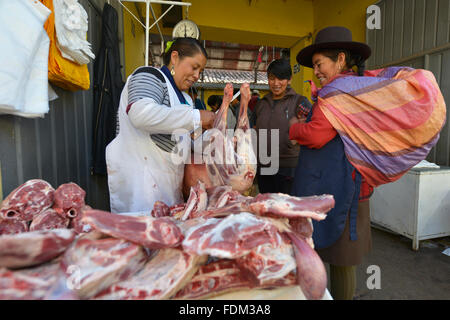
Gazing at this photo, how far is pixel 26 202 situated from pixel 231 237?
0.84 meters

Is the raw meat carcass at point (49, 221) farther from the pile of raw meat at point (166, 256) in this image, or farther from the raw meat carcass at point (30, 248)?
the raw meat carcass at point (30, 248)

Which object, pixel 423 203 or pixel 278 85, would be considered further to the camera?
pixel 423 203

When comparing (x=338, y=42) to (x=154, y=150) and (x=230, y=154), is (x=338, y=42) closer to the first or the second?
(x=230, y=154)

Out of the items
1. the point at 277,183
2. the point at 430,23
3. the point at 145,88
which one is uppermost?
the point at 430,23

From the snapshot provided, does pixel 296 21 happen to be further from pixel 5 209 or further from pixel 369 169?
pixel 5 209

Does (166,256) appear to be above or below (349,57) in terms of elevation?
below

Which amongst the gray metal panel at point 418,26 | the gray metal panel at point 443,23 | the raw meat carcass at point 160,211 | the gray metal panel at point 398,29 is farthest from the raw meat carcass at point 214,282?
the gray metal panel at point 398,29

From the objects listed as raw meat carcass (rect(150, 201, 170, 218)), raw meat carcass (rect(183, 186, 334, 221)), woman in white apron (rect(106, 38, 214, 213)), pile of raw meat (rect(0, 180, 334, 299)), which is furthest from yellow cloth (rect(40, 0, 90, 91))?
raw meat carcass (rect(183, 186, 334, 221))

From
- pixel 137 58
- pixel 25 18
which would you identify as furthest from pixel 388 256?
pixel 137 58

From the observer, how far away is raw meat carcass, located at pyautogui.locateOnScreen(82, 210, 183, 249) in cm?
68

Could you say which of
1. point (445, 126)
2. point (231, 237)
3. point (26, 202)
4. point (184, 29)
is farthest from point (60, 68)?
point (445, 126)

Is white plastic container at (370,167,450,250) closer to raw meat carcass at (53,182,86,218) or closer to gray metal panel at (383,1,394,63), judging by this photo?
gray metal panel at (383,1,394,63)

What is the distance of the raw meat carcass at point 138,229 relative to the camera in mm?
681

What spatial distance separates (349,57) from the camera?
1.69m
